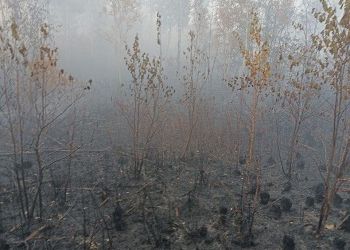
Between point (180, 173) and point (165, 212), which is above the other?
point (180, 173)

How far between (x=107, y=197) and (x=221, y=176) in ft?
9.86

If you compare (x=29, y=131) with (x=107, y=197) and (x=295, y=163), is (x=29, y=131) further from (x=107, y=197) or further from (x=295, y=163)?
(x=295, y=163)

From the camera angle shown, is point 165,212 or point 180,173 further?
point 180,173

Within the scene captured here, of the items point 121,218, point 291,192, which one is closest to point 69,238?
point 121,218

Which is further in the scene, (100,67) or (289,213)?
(100,67)

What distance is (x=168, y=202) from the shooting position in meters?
7.11

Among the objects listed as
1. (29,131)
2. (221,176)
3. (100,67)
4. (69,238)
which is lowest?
(69,238)

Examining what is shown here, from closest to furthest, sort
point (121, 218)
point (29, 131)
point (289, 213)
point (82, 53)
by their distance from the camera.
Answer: point (121, 218), point (289, 213), point (29, 131), point (82, 53)

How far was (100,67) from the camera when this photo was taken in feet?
124

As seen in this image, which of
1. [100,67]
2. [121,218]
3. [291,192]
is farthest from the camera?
[100,67]

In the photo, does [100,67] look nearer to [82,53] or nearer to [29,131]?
[82,53]

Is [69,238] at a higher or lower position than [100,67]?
lower

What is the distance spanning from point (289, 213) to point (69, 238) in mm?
4171

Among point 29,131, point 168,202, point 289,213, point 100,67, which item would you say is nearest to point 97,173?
point 168,202
